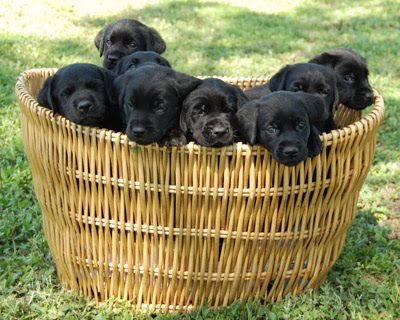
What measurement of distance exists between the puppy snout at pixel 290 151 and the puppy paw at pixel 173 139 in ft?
1.71

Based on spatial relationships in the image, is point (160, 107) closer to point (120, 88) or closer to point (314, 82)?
point (120, 88)

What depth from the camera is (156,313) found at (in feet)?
12.1

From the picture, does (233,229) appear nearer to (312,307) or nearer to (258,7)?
(312,307)

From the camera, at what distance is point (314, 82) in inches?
158

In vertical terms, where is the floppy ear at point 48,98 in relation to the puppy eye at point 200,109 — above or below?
below

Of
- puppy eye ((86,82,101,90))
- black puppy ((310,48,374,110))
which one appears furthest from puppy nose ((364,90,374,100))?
puppy eye ((86,82,101,90))

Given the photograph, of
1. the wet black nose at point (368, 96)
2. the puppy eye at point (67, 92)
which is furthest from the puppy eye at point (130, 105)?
the wet black nose at point (368, 96)

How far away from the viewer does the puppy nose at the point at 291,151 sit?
3111 millimetres

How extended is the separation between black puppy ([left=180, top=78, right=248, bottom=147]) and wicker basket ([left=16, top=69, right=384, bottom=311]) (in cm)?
17

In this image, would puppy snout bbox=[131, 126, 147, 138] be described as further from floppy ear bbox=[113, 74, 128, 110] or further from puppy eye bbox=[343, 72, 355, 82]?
puppy eye bbox=[343, 72, 355, 82]

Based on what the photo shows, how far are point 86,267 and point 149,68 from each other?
1.19m

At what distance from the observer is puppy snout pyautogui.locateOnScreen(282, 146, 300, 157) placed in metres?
Result: 3.11

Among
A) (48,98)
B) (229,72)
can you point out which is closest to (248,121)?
(48,98)

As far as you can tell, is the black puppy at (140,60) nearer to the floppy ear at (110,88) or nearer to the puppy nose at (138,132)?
the floppy ear at (110,88)
